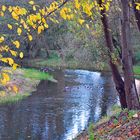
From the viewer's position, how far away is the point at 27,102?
1310 inches

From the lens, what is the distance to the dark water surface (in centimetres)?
2305

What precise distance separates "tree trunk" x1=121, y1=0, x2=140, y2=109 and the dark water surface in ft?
22.5

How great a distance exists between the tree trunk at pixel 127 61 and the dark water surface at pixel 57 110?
6852mm

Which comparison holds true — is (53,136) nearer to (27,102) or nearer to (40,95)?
(27,102)

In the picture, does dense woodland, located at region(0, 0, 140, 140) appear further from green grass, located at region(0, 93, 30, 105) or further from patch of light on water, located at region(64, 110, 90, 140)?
patch of light on water, located at region(64, 110, 90, 140)

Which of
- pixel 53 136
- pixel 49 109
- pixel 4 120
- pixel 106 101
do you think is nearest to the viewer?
pixel 53 136

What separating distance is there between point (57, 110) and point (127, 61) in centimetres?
1498

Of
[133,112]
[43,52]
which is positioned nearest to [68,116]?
[133,112]

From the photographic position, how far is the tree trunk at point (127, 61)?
46.7 ft

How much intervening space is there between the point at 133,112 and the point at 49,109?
15912mm

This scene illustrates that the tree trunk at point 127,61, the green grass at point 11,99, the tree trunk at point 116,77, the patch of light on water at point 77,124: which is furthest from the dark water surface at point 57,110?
the tree trunk at point 127,61

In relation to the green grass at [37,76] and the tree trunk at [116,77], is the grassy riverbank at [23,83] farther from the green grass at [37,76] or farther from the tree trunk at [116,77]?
the tree trunk at [116,77]

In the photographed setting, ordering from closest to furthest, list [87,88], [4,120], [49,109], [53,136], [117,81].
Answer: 1. [117,81]
2. [53,136]
3. [4,120]
4. [49,109]
5. [87,88]

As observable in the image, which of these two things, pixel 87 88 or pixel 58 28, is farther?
pixel 58 28
